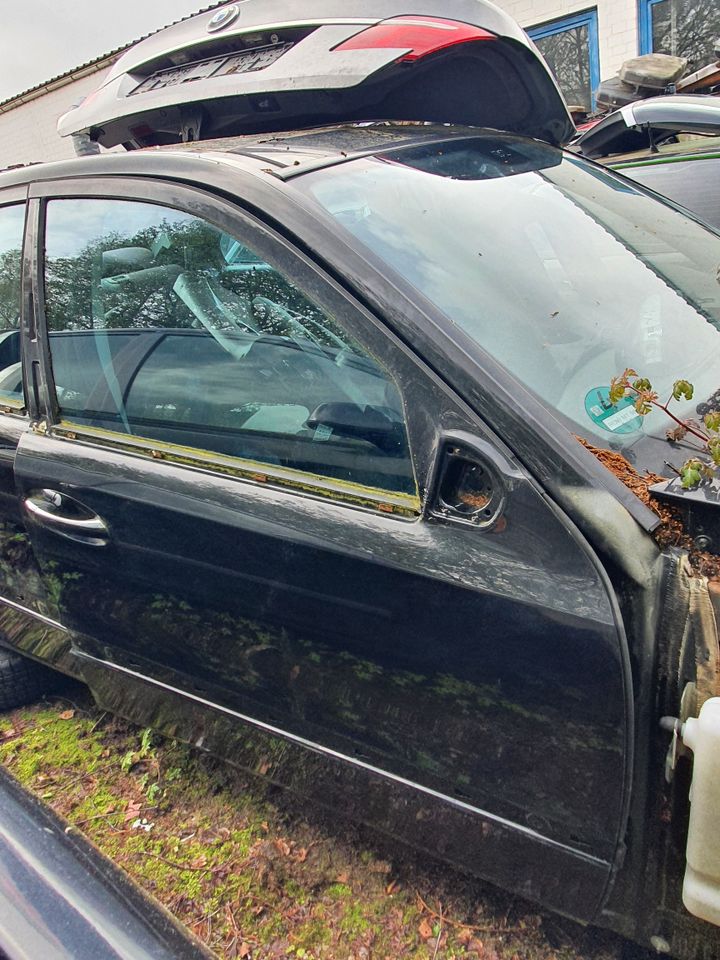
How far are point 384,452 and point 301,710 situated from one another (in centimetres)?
61

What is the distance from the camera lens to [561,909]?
135 cm

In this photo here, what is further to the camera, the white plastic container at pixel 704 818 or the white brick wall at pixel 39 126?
the white brick wall at pixel 39 126

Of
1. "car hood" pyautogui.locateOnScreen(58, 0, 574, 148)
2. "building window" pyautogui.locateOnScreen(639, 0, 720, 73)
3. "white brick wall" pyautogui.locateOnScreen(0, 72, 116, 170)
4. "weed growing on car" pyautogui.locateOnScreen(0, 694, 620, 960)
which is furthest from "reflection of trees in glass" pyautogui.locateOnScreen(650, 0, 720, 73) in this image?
"white brick wall" pyautogui.locateOnScreen(0, 72, 116, 170)

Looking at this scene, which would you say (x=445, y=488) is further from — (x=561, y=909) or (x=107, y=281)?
(x=107, y=281)

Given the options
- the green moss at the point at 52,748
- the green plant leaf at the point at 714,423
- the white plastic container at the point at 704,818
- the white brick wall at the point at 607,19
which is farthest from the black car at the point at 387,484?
the white brick wall at the point at 607,19

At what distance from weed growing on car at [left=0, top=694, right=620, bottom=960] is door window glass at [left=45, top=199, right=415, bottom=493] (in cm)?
107

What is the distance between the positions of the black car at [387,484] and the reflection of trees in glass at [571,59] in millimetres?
8339

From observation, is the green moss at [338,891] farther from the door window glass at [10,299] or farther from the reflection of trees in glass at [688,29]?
the reflection of trees in glass at [688,29]

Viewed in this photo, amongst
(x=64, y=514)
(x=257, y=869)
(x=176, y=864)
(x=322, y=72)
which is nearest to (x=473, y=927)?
(x=257, y=869)

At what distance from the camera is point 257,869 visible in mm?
1878

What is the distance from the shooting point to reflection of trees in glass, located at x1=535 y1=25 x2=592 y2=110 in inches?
352

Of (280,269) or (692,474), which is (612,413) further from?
(280,269)

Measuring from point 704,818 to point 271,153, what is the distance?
4.98ft

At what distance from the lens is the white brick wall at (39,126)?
14422mm
